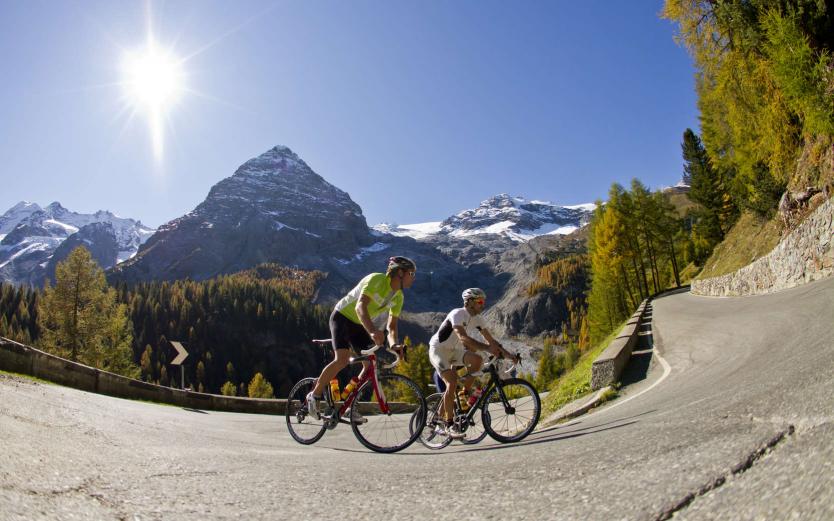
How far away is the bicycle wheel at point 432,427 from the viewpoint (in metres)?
6.00

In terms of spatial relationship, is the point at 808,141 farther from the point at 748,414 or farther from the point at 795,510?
the point at 795,510

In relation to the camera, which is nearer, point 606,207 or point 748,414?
point 748,414

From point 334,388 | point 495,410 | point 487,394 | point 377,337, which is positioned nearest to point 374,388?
point 334,388

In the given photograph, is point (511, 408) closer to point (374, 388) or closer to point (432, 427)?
point (432, 427)

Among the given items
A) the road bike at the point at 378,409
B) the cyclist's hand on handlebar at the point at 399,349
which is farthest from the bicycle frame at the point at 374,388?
the cyclist's hand on handlebar at the point at 399,349

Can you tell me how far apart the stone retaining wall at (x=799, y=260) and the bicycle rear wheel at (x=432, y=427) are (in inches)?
548

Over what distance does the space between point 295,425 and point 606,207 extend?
126ft

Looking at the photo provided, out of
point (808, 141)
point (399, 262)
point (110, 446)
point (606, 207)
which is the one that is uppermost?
point (606, 207)

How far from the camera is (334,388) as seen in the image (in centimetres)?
626

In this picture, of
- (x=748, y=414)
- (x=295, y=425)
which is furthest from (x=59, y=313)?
(x=748, y=414)

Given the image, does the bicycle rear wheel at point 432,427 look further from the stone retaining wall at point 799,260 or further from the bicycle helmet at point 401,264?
the stone retaining wall at point 799,260

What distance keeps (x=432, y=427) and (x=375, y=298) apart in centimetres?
186

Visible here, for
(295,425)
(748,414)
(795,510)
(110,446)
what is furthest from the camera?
(295,425)

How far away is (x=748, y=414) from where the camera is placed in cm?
293
